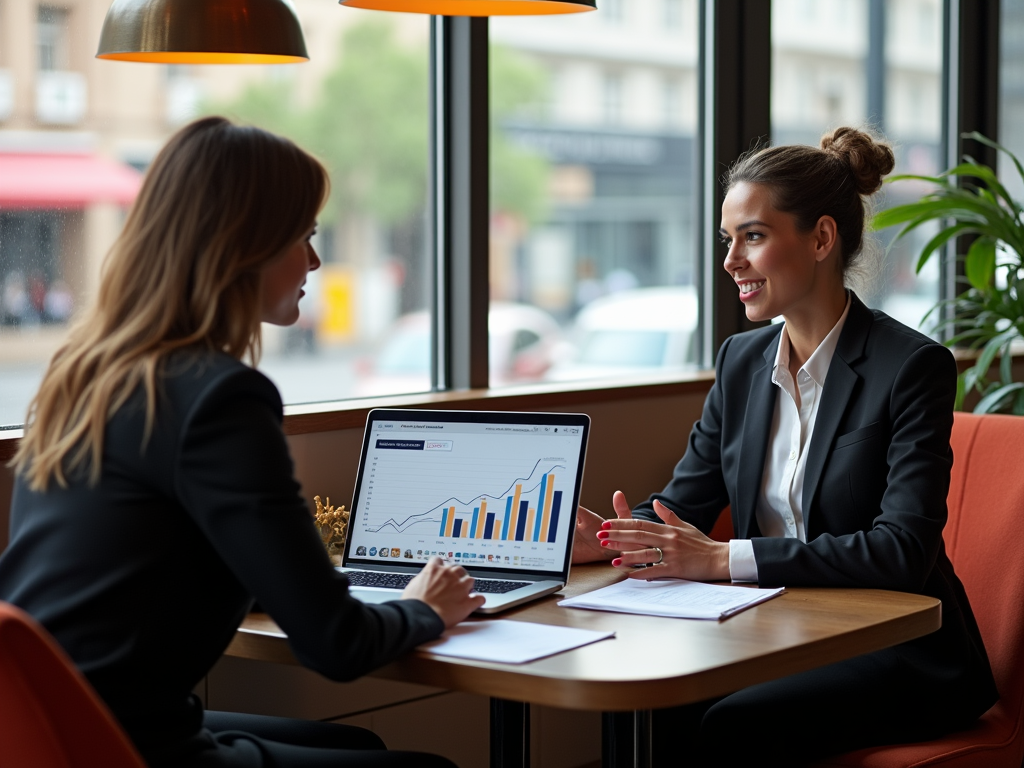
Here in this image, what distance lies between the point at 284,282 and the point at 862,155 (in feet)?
3.85

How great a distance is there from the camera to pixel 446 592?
1.65 m

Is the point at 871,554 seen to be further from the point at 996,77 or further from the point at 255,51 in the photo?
the point at 996,77

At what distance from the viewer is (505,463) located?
1.92 metres

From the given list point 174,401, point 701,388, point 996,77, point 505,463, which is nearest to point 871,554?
point 505,463

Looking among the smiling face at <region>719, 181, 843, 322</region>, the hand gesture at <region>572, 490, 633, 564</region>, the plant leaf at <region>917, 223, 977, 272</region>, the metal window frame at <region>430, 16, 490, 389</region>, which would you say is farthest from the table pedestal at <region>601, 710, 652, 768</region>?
the plant leaf at <region>917, 223, 977, 272</region>

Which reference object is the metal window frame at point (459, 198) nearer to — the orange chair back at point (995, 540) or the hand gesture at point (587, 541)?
the hand gesture at point (587, 541)

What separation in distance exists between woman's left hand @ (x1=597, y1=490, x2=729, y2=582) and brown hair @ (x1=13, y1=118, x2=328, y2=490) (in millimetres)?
678

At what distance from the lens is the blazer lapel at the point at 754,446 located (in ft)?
7.39

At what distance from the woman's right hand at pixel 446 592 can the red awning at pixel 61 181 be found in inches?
41.0

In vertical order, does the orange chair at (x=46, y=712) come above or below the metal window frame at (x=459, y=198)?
below

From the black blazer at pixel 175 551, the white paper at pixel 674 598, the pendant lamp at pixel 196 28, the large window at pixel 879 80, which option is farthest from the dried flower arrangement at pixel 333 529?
the large window at pixel 879 80

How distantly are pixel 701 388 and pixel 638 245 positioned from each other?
18.1 ft

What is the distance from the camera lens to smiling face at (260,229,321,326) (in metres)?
1.56

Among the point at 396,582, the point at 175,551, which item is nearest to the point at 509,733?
the point at 396,582
